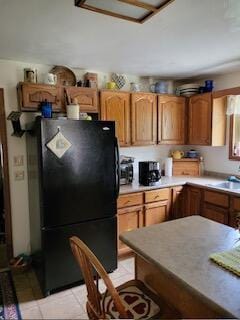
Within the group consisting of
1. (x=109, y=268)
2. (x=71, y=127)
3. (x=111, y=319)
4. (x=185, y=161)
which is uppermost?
(x=71, y=127)

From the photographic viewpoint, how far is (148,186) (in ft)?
10.0

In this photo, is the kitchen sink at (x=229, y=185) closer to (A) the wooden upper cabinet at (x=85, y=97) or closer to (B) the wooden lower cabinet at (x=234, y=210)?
(B) the wooden lower cabinet at (x=234, y=210)

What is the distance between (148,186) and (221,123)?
1.37m

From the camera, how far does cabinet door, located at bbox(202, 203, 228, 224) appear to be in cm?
281

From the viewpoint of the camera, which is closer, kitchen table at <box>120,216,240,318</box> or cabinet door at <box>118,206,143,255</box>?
kitchen table at <box>120,216,240,318</box>


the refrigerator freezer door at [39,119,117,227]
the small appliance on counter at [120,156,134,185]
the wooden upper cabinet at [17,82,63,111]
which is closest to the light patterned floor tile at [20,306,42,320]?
the refrigerator freezer door at [39,119,117,227]

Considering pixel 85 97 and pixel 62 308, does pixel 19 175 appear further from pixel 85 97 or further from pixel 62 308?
pixel 62 308

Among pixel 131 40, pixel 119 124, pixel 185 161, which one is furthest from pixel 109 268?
pixel 131 40

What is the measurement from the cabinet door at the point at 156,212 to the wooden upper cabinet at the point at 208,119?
3.48 feet

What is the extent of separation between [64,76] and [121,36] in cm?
105

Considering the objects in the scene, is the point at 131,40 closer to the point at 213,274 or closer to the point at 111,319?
the point at 213,274

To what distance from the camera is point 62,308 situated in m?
2.17

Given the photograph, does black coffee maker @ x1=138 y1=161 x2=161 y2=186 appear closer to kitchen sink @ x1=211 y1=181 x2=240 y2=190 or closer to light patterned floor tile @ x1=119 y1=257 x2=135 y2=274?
kitchen sink @ x1=211 y1=181 x2=240 y2=190

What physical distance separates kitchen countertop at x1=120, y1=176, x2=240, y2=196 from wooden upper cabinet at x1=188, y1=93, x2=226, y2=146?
0.50 m
